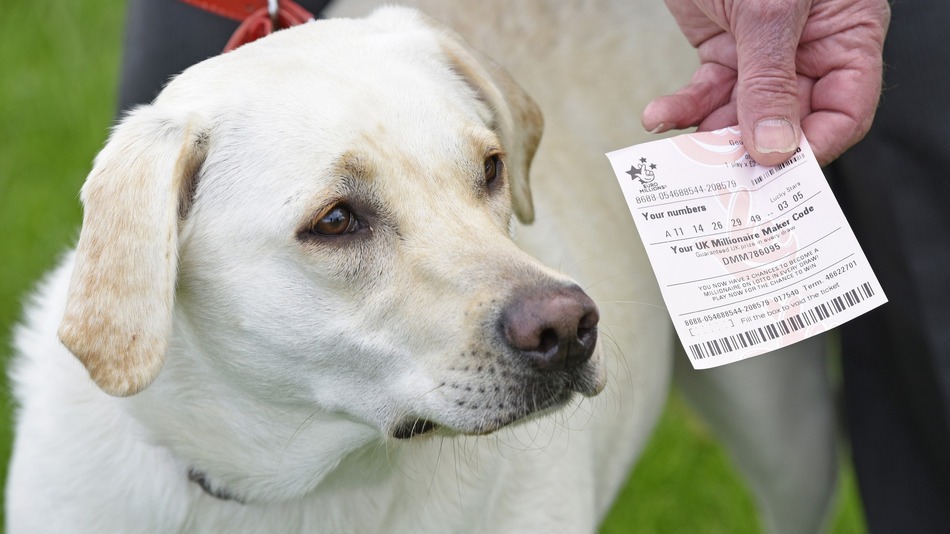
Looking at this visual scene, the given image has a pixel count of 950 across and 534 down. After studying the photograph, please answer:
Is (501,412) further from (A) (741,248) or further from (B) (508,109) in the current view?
(B) (508,109)

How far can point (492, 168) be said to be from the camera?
2.49 metres

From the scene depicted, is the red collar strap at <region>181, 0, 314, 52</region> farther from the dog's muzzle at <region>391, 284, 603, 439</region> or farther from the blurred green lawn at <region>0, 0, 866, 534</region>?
the dog's muzzle at <region>391, 284, 603, 439</region>

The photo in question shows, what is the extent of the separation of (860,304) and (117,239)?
1.48 metres

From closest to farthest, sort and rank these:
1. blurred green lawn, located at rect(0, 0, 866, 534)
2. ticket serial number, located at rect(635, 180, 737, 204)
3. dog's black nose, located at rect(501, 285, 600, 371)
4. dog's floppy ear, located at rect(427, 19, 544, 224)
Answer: dog's black nose, located at rect(501, 285, 600, 371) < ticket serial number, located at rect(635, 180, 737, 204) < dog's floppy ear, located at rect(427, 19, 544, 224) < blurred green lawn, located at rect(0, 0, 866, 534)

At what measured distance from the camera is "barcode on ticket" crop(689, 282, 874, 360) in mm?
2115

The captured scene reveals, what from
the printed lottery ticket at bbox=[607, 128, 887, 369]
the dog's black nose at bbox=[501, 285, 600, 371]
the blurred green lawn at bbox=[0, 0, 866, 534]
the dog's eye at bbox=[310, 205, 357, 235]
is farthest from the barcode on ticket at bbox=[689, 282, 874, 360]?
the blurred green lawn at bbox=[0, 0, 866, 534]

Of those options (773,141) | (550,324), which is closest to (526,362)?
(550,324)

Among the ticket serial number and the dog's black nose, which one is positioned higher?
the ticket serial number

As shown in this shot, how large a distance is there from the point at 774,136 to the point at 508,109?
2.51 feet

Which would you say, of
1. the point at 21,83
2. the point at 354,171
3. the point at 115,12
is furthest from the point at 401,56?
the point at 115,12

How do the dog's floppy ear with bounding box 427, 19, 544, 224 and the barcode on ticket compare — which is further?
the dog's floppy ear with bounding box 427, 19, 544, 224

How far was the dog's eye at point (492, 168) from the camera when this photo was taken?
2.47m

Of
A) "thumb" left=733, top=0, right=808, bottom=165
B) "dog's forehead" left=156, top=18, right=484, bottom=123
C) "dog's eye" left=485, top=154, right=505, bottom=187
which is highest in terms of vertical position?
"thumb" left=733, top=0, right=808, bottom=165

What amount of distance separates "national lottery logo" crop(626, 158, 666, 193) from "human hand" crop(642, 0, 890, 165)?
0.73ft
